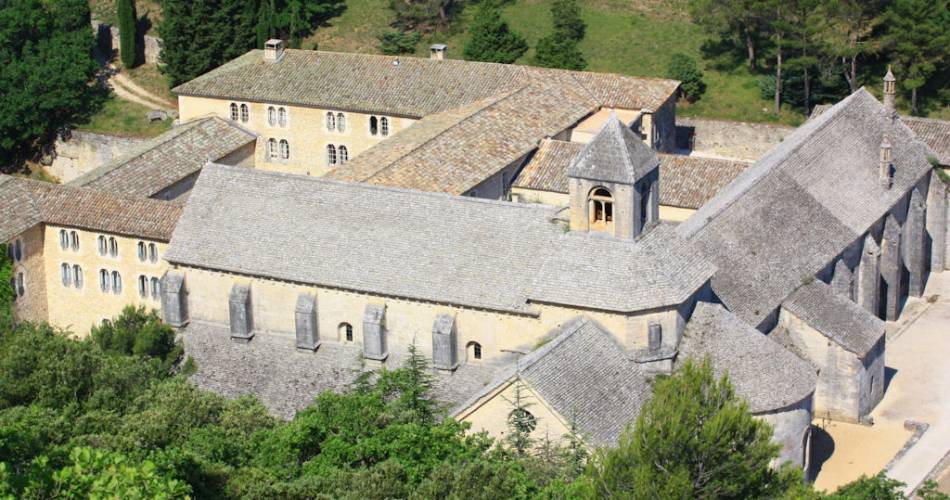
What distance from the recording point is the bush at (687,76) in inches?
4626

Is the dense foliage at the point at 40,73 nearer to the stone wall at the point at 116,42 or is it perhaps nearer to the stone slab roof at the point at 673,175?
the stone wall at the point at 116,42

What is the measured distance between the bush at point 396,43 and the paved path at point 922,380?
44.9 metres

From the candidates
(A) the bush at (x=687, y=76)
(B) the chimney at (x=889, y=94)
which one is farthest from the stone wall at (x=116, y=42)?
(B) the chimney at (x=889, y=94)

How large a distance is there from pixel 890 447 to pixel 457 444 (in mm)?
22624

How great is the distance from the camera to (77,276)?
3543 inches

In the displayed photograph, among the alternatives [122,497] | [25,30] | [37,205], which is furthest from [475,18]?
[122,497]

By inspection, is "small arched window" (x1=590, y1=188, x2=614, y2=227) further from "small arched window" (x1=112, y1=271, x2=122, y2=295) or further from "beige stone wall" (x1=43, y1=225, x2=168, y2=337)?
"small arched window" (x1=112, y1=271, x2=122, y2=295)

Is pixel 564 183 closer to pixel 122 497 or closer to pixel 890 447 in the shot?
pixel 890 447

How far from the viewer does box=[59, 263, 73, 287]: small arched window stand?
90.1m

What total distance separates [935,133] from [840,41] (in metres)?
16.4

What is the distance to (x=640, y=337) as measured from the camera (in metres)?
71.2

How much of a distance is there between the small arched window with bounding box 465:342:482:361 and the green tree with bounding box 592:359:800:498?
16185 millimetres

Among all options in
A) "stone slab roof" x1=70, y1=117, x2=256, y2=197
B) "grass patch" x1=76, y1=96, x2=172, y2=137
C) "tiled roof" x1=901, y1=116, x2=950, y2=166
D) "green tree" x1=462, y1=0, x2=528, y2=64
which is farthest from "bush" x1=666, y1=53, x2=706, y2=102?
"grass patch" x1=76, y1=96, x2=172, y2=137

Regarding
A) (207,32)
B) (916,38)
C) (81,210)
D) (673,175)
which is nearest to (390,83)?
(207,32)
